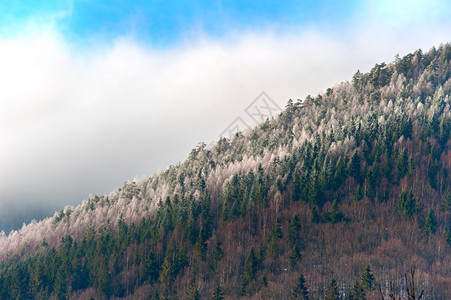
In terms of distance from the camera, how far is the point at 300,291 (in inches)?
5969

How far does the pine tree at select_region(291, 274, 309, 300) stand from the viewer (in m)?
152

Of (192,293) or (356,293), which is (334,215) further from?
(192,293)

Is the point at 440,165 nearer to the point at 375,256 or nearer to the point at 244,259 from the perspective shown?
the point at 375,256

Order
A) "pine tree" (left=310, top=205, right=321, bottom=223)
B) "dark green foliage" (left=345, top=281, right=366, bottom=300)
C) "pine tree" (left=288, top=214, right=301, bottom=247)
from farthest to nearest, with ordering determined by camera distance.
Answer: "pine tree" (left=310, top=205, right=321, bottom=223) → "pine tree" (left=288, top=214, right=301, bottom=247) → "dark green foliage" (left=345, top=281, right=366, bottom=300)

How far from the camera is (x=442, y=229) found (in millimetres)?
170375

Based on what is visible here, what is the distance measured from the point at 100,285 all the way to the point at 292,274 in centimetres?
7466

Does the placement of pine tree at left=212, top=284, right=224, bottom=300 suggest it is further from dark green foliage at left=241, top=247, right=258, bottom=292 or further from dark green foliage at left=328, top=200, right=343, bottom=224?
dark green foliage at left=328, top=200, right=343, bottom=224

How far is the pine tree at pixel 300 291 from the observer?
152 m

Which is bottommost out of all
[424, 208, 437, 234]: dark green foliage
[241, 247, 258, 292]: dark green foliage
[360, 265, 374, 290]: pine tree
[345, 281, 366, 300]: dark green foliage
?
[345, 281, 366, 300]: dark green foliage

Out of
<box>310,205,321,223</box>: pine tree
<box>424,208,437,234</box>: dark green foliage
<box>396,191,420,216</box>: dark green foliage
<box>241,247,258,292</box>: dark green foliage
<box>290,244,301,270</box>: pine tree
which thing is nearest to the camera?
<box>241,247,258,292</box>: dark green foliage

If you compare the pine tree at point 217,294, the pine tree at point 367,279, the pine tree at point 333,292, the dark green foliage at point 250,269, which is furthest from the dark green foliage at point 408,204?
the pine tree at point 217,294

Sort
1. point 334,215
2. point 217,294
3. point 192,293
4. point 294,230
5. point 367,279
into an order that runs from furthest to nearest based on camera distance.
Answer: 1. point 334,215
2. point 294,230
3. point 192,293
4. point 217,294
5. point 367,279

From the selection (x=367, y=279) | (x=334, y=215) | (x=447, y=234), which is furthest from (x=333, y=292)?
(x=334, y=215)

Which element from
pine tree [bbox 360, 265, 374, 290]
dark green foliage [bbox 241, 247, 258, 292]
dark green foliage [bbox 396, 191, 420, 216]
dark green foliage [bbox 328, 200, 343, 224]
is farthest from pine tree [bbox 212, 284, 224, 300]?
dark green foliage [bbox 396, 191, 420, 216]
